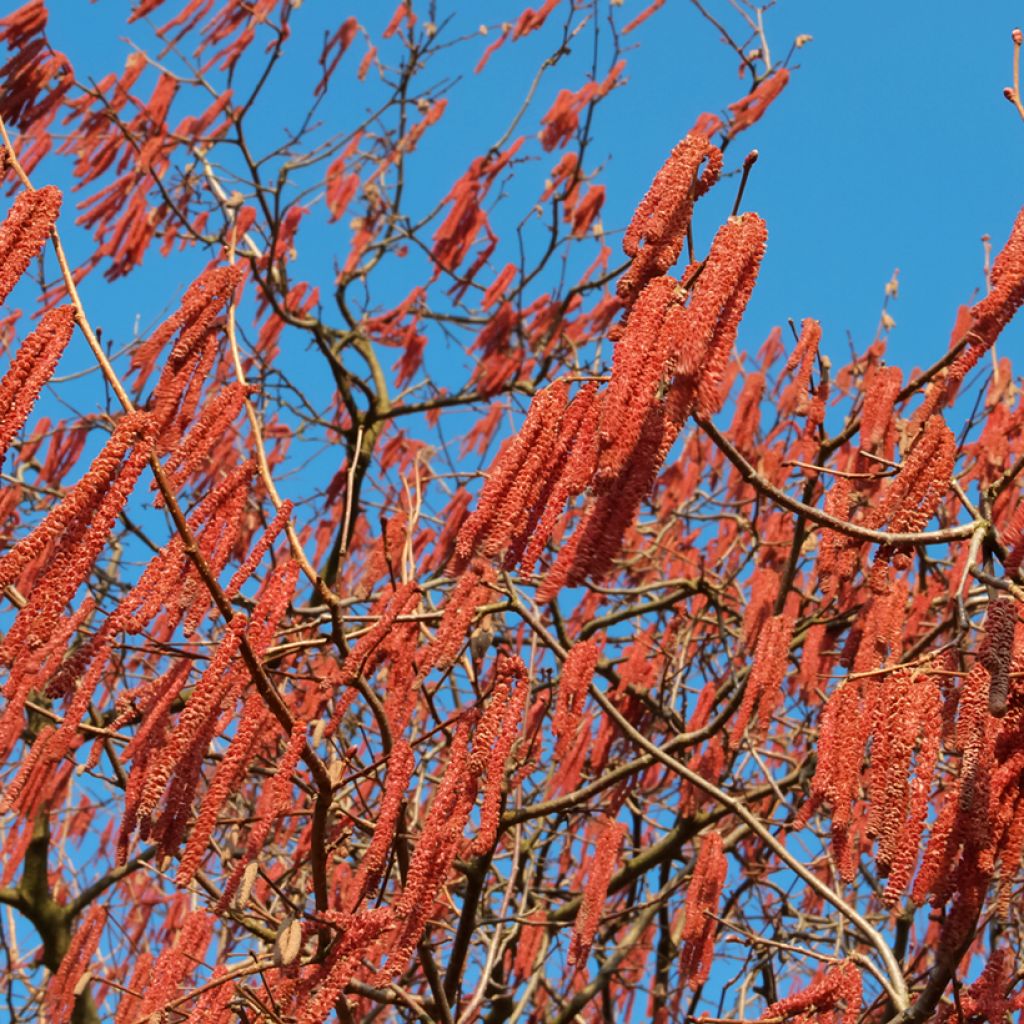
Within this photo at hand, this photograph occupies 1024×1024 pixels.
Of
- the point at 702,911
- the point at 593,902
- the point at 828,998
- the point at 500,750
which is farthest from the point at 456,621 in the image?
the point at 702,911

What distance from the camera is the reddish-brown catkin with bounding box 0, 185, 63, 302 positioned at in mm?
2752

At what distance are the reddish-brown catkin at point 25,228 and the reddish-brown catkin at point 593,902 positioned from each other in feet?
7.23

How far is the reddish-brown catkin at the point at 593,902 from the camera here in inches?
156

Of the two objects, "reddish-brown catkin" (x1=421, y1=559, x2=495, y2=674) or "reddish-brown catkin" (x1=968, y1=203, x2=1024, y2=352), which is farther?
"reddish-brown catkin" (x1=421, y1=559, x2=495, y2=674)

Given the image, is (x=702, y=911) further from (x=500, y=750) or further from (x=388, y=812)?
(x=388, y=812)

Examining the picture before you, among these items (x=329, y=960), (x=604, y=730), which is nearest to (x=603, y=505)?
(x=329, y=960)

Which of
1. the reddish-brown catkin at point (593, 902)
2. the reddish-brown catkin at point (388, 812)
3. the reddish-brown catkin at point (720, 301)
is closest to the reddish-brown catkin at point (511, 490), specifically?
the reddish-brown catkin at point (720, 301)

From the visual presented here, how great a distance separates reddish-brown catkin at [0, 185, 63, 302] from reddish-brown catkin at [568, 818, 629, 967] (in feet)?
7.23

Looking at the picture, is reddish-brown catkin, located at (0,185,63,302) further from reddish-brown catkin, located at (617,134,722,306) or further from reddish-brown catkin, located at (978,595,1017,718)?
reddish-brown catkin, located at (978,595,1017,718)

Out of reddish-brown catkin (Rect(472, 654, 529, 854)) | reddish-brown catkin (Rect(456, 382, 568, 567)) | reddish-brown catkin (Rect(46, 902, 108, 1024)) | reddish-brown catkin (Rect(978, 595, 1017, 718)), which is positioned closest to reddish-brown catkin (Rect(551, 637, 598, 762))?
reddish-brown catkin (Rect(472, 654, 529, 854))

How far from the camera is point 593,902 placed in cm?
404

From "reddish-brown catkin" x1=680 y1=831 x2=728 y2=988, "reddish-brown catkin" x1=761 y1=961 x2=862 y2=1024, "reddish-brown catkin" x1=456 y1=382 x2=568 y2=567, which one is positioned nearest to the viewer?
"reddish-brown catkin" x1=456 y1=382 x2=568 y2=567

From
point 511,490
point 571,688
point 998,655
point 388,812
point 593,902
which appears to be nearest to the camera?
point 998,655

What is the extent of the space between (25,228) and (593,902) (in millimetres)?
2270
